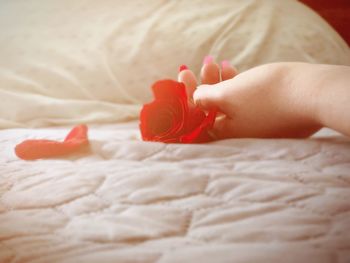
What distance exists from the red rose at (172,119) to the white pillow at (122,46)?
0.27 metres

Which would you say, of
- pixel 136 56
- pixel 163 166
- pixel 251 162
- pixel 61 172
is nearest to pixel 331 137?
pixel 251 162

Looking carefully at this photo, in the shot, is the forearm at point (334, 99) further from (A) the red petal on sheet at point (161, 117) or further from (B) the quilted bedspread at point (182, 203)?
(A) the red petal on sheet at point (161, 117)

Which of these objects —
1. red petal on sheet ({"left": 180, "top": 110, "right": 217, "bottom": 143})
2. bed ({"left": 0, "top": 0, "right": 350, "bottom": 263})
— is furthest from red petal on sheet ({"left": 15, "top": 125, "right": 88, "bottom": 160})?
red petal on sheet ({"left": 180, "top": 110, "right": 217, "bottom": 143})

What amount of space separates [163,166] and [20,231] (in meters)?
0.21

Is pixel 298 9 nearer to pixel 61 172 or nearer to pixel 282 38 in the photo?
pixel 282 38

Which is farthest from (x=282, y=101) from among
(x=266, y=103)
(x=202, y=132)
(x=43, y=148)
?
(x=43, y=148)

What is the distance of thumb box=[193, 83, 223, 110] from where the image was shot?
0.75 m

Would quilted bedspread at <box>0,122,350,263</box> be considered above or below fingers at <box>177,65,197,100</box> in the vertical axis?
below

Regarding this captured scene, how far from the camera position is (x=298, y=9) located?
1.25m

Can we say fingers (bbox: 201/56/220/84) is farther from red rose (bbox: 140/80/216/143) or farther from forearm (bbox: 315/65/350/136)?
forearm (bbox: 315/65/350/136)

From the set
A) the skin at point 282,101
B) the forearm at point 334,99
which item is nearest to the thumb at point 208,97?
the skin at point 282,101

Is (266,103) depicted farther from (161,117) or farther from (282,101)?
(161,117)

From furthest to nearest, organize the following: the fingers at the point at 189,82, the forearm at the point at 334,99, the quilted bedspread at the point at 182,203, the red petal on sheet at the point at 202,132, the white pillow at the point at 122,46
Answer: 1. the white pillow at the point at 122,46
2. the fingers at the point at 189,82
3. the red petal on sheet at the point at 202,132
4. the forearm at the point at 334,99
5. the quilted bedspread at the point at 182,203

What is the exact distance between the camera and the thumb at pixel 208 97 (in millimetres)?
747
